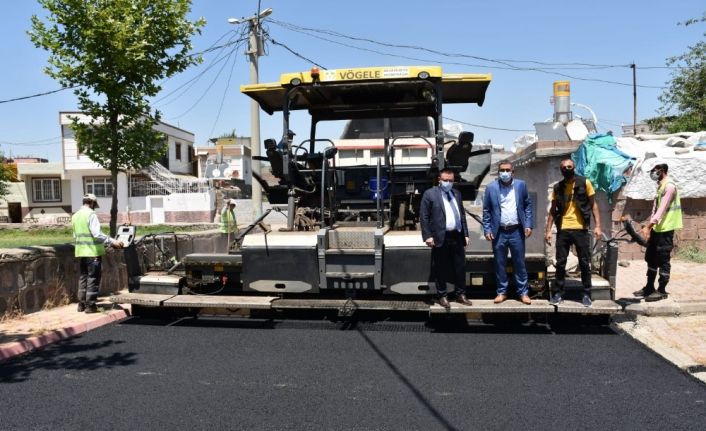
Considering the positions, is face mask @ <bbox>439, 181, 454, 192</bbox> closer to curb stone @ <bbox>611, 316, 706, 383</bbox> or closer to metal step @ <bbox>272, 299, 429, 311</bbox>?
metal step @ <bbox>272, 299, 429, 311</bbox>

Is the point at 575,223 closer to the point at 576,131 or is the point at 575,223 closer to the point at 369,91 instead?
the point at 369,91

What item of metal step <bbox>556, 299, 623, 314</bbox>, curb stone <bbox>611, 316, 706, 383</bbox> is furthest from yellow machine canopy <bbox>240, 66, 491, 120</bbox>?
curb stone <bbox>611, 316, 706, 383</bbox>

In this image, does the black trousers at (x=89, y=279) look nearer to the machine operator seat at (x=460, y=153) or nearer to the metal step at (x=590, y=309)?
the machine operator seat at (x=460, y=153)

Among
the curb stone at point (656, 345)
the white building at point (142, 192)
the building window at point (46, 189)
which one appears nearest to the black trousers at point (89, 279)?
the curb stone at point (656, 345)

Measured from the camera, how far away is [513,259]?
636cm

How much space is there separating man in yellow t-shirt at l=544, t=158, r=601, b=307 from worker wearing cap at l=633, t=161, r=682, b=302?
4.57 feet

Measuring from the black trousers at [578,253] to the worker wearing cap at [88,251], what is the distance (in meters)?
5.14

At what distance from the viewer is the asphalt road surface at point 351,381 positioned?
4.05 meters

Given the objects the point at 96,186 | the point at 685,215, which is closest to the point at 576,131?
the point at 685,215

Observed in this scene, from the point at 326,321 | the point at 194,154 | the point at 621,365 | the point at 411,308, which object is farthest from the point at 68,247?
the point at 194,154

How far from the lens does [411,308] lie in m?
6.24

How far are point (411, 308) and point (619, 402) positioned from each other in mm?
2347

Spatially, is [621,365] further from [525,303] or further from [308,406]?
[308,406]

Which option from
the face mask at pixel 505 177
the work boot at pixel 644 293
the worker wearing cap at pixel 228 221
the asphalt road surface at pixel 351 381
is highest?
the face mask at pixel 505 177
